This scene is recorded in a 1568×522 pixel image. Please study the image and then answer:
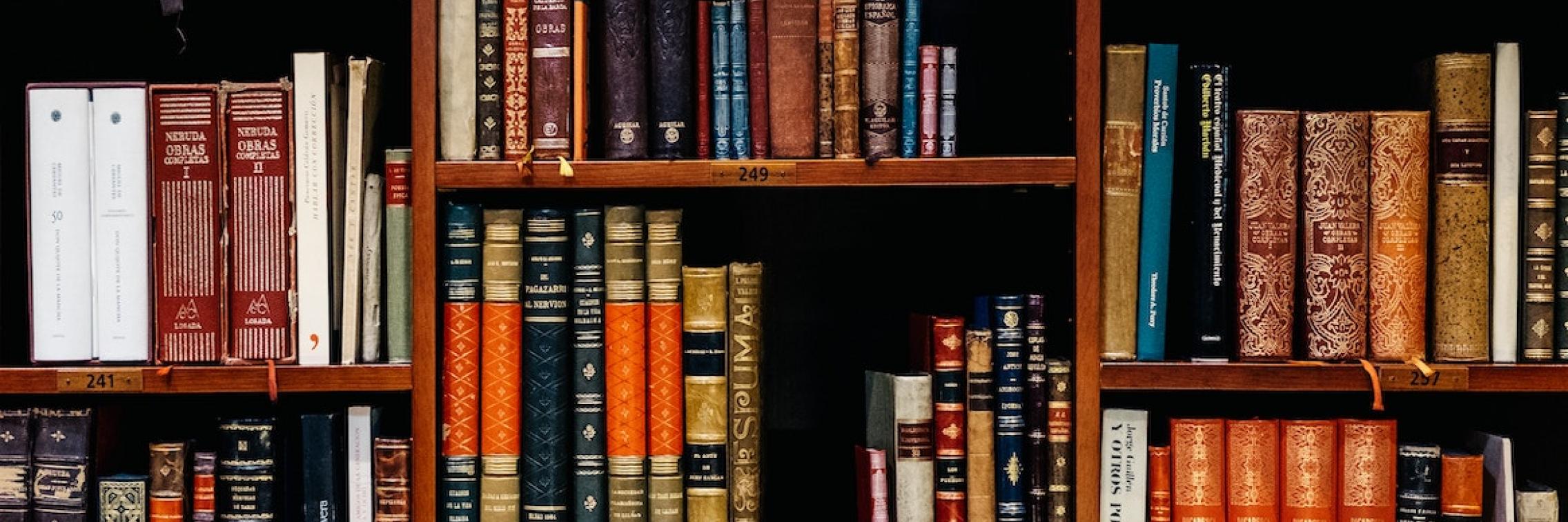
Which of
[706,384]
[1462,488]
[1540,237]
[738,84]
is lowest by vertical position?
[1462,488]

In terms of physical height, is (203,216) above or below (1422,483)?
above

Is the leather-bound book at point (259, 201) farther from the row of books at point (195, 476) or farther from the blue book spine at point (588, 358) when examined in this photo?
the blue book spine at point (588, 358)

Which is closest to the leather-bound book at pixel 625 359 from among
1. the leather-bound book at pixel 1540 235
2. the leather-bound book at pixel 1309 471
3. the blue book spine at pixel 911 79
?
the blue book spine at pixel 911 79

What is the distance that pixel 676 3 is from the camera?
3.81ft

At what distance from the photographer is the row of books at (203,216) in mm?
1155

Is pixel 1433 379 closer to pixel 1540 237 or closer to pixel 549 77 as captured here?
pixel 1540 237

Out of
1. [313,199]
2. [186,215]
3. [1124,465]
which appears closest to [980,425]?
[1124,465]

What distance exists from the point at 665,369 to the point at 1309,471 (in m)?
0.64

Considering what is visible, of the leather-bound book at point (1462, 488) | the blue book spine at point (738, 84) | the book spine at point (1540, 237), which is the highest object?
the blue book spine at point (738, 84)

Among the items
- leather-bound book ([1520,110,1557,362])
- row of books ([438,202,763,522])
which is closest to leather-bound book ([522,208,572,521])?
row of books ([438,202,763,522])

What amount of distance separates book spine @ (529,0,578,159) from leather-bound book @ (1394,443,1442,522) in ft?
2.88

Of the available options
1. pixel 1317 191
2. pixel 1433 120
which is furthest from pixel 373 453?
pixel 1433 120

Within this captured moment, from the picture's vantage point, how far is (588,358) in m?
1.17

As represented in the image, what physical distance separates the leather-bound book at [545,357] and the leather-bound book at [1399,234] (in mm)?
783
